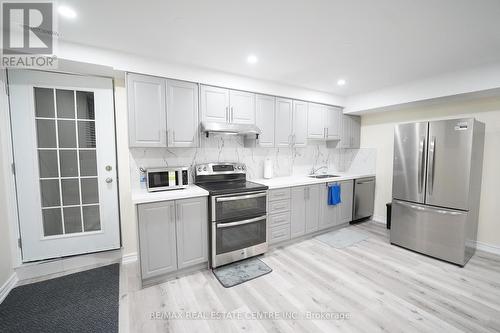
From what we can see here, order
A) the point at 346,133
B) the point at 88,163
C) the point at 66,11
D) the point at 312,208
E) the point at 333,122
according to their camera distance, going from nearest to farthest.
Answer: the point at 66,11 → the point at 88,163 → the point at 312,208 → the point at 333,122 → the point at 346,133

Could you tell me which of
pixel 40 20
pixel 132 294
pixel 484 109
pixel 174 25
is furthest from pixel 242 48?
pixel 484 109

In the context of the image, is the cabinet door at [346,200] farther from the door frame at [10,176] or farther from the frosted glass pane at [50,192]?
the door frame at [10,176]

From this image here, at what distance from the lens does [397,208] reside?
10.4 feet

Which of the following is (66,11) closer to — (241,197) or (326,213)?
(241,197)

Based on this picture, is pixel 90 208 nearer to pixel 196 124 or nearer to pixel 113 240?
pixel 113 240

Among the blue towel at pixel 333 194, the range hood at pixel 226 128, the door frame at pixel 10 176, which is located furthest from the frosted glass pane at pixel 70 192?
the blue towel at pixel 333 194

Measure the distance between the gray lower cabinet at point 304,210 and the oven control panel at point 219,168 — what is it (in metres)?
0.86

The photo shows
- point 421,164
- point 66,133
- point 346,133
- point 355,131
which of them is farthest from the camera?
point 355,131

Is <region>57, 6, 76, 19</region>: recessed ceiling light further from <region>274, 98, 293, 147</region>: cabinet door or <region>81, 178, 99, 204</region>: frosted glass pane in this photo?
<region>274, 98, 293, 147</region>: cabinet door

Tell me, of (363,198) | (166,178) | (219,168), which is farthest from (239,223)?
(363,198)

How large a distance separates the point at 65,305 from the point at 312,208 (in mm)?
3171

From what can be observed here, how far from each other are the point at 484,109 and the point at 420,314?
3.05m

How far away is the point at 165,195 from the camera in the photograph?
229cm

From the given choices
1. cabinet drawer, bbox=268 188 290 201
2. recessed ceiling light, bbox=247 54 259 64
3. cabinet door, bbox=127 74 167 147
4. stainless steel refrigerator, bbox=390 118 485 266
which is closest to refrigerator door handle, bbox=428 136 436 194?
stainless steel refrigerator, bbox=390 118 485 266
